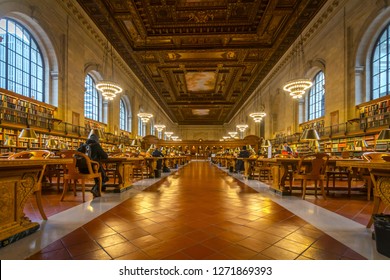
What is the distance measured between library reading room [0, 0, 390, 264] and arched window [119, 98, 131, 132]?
0.45 feet

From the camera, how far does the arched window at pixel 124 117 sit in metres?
19.1

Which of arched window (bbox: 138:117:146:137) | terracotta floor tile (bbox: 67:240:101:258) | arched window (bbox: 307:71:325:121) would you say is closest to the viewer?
terracotta floor tile (bbox: 67:240:101:258)

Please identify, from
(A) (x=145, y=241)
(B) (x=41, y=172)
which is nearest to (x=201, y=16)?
(B) (x=41, y=172)

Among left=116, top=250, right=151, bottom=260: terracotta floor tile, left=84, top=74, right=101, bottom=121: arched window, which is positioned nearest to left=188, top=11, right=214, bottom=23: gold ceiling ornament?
left=84, top=74, right=101, bottom=121: arched window

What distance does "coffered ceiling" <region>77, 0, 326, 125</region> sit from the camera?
9141 millimetres

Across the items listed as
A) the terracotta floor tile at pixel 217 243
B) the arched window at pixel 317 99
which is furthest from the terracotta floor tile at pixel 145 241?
the arched window at pixel 317 99

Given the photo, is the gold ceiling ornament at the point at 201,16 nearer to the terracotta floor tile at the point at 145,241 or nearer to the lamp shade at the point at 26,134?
the lamp shade at the point at 26,134

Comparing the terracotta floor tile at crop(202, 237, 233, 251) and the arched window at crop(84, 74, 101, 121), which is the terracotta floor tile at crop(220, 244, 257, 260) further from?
the arched window at crop(84, 74, 101, 121)

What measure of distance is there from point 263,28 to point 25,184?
1116 cm

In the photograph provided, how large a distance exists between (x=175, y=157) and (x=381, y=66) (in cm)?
1023

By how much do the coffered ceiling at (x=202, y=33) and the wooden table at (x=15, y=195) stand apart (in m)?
8.59

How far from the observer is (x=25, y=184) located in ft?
8.01

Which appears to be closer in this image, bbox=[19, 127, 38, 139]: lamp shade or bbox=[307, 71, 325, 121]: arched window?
bbox=[19, 127, 38, 139]: lamp shade

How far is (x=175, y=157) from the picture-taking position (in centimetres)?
1280
